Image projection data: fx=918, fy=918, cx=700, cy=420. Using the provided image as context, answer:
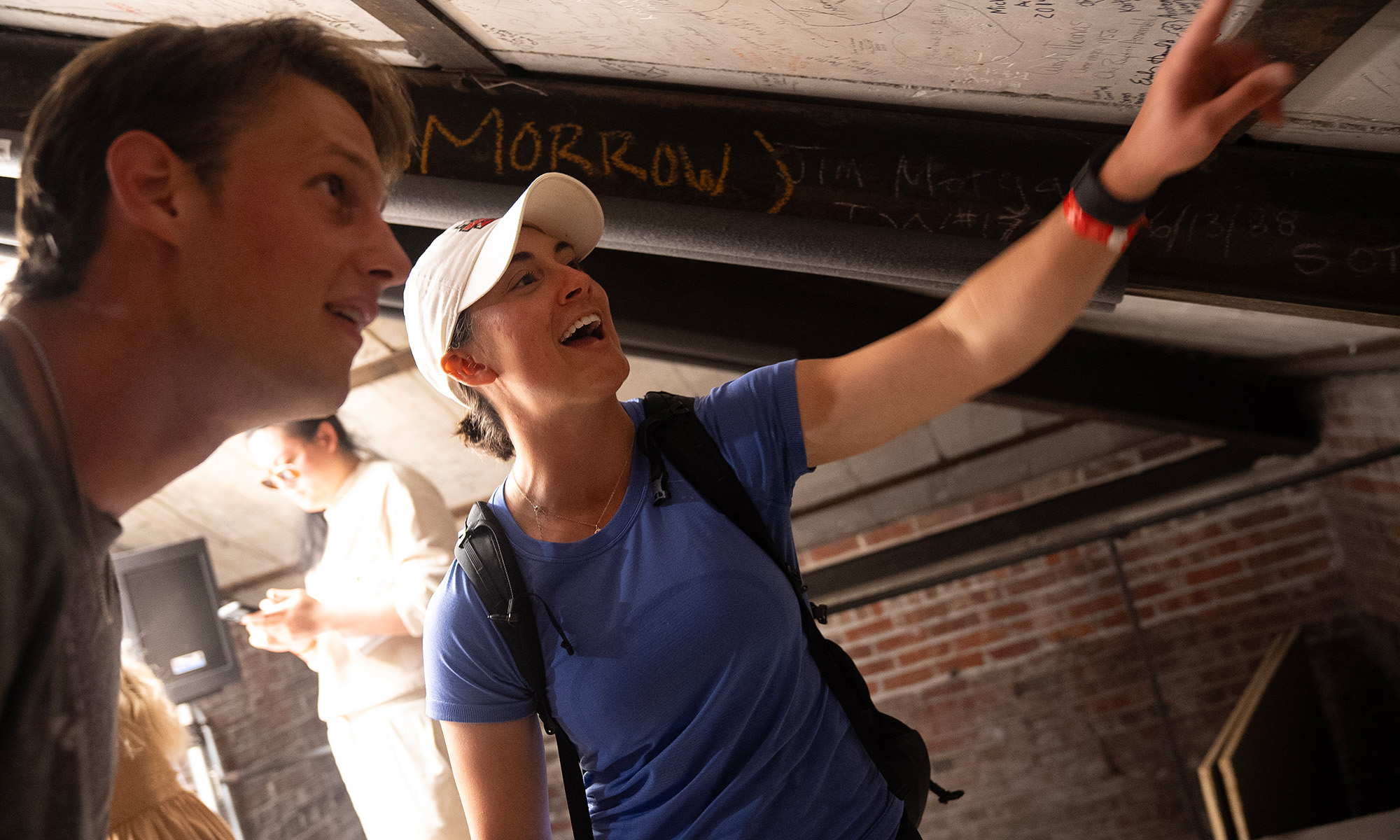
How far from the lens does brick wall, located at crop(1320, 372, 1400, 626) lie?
3.28 metres

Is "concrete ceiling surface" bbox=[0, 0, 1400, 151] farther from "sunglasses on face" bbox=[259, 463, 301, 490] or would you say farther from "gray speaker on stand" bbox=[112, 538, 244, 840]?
"gray speaker on stand" bbox=[112, 538, 244, 840]

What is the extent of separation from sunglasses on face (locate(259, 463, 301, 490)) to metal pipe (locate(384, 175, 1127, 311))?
1.23 metres

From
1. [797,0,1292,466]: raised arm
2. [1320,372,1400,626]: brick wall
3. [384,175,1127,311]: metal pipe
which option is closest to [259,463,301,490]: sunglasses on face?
[384,175,1127,311]: metal pipe

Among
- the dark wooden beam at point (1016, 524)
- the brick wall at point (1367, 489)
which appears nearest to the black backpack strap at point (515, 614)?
the dark wooden beam at point (1016, 524)

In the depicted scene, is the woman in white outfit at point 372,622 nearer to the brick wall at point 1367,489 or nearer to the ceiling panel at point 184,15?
the ceiling panel at point 184,15

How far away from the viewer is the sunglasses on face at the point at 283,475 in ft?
8.70

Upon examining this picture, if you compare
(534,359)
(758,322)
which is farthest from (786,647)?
(758,322)

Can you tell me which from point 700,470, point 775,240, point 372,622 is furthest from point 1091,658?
Result: point 700,470

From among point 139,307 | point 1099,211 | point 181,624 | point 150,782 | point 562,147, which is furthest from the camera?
point 181,624

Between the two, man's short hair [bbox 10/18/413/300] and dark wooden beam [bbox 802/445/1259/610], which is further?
dark wooden beam [bbox 802/445/1259/610]

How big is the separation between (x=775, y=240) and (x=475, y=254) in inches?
20.3

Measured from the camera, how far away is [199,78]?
32.9 inches

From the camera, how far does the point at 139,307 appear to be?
75 cm

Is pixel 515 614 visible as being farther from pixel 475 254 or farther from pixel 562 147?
pixel 562 147
